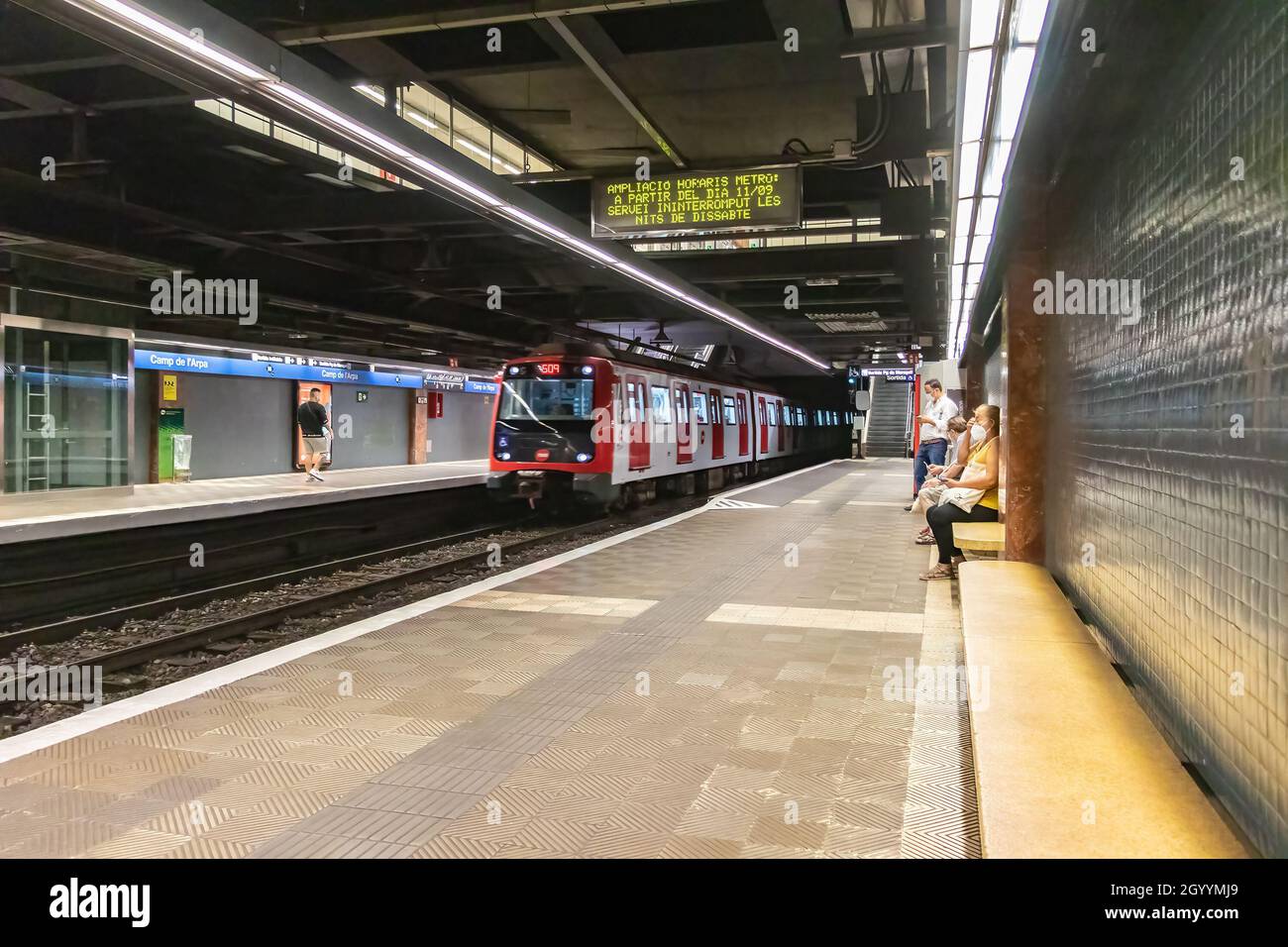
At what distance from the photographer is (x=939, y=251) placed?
13.6 m

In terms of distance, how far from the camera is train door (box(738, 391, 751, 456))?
2350 cm

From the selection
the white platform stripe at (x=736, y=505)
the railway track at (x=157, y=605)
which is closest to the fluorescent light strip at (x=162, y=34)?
the railway track at (x=157, y=605)

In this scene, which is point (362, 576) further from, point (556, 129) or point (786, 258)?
point (786, 258)

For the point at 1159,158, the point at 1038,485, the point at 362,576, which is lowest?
the point at 362,576

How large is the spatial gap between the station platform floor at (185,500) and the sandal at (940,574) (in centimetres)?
901

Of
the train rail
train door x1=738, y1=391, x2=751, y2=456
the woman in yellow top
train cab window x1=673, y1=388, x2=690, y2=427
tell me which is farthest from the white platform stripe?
train door x1=738, y1=391, x2=751, y2=456

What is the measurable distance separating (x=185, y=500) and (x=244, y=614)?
6209 mm

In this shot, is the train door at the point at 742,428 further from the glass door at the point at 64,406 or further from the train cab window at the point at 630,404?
the glass door at the point at 64,406

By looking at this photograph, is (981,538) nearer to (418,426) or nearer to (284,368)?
(284,368)

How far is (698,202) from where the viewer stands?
8594 millimetres

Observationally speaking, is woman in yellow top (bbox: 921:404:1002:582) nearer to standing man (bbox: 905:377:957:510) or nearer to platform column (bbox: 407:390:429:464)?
standing man (bbox: 905:377:957:510)

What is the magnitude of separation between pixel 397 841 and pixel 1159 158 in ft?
12.0
